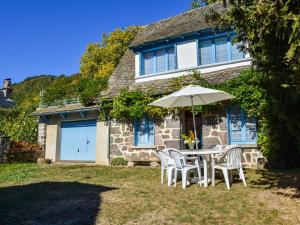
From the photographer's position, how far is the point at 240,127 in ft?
37.5

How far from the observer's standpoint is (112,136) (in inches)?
565

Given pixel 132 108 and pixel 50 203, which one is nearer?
pixel 50 203

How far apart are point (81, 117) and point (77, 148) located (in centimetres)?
178

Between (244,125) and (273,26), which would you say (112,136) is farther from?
(273,26)

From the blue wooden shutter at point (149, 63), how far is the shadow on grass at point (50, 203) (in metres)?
7.72

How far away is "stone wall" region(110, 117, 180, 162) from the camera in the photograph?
12.7m

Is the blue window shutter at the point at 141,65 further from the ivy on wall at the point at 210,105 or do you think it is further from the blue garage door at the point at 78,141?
the blue garage door at the point at 78,141

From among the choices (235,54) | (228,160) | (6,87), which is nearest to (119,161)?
(235,54)

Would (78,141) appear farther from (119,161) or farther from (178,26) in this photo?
(178,26)

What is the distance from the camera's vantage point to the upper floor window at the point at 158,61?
1406 cm

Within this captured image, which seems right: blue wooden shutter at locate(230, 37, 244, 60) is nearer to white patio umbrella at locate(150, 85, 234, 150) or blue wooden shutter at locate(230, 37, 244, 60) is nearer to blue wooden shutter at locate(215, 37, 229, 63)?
blue wooden shutter at locate(215, 37, 229, 63)

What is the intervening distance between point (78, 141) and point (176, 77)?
6.89 meters

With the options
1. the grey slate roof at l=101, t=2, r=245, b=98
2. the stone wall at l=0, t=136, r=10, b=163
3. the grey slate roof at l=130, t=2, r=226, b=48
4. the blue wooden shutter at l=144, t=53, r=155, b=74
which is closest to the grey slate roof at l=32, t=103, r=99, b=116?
the grey slate roof at l=101, t=2, r=245, b=98

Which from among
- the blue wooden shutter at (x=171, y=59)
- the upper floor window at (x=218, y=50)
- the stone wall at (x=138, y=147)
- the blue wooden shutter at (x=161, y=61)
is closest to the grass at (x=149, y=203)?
the stone wall at (x=138, y=147)
